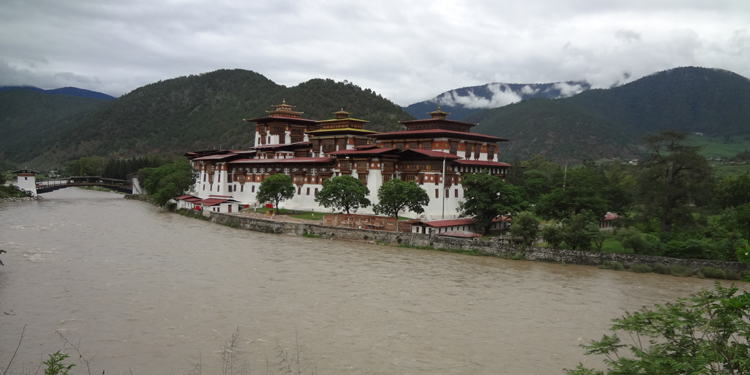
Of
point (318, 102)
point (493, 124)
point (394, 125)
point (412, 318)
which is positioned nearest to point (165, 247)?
point (412, 318)

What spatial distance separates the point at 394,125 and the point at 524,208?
58.8m

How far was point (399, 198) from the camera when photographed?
4166cm

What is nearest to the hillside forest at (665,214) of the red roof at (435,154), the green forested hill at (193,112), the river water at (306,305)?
the river water at (306,305)

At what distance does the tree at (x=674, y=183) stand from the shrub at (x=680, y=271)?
660 centimetres

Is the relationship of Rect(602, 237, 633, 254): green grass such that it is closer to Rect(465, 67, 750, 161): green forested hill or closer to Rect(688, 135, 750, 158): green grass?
Rect(465, 67, 750, 161): green forested hill

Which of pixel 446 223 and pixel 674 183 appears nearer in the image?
pixel 674 183

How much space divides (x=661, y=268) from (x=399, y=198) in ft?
59.7

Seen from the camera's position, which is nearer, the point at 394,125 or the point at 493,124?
the point at 394,125

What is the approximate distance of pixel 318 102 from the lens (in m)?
125

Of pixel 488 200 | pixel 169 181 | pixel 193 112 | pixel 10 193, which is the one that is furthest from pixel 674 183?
pixel 193 112

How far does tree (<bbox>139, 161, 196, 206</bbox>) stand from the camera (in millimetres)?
64250

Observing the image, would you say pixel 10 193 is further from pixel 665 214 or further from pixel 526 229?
pixel 665 214

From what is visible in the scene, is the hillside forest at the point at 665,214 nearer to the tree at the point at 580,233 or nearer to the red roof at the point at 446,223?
the tree at the point at 580,233

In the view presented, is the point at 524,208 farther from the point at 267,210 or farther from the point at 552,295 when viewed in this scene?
the point at 267,210
